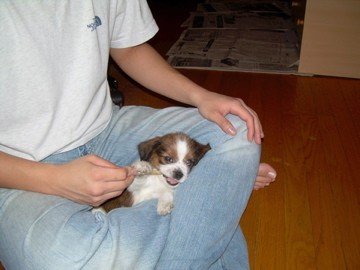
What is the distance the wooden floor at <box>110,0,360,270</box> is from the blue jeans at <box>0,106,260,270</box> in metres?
0.31

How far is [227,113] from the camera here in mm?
1065

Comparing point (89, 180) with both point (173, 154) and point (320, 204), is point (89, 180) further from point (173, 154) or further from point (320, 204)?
point (320, 204)

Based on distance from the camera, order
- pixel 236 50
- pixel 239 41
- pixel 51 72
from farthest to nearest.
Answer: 1. pixel 239 41
2. pixel 236 50
3. pixel 51 72

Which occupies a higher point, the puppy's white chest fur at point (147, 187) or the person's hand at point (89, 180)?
the person's hand at point (89, 180)

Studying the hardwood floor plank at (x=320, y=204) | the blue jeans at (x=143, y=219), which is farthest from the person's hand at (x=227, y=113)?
the hardwood floor plank at (x=320, y=204)

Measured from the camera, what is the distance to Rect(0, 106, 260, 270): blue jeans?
729mm

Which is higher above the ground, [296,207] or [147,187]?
[147,187]

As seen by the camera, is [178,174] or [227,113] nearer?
[227,113]

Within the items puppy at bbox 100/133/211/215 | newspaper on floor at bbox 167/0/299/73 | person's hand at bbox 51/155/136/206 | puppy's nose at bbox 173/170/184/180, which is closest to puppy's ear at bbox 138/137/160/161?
puppy at bbox 100/133/211/215

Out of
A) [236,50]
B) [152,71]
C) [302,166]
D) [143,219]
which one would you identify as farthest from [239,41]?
[143,219]

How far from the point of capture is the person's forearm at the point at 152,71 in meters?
1.19

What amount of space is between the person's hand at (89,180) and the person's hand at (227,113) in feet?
1.10

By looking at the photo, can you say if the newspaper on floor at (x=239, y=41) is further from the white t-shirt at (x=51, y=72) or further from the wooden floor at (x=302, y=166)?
the white t-shirt at (x=51, y=72)

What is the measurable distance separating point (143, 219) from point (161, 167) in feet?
1.34
